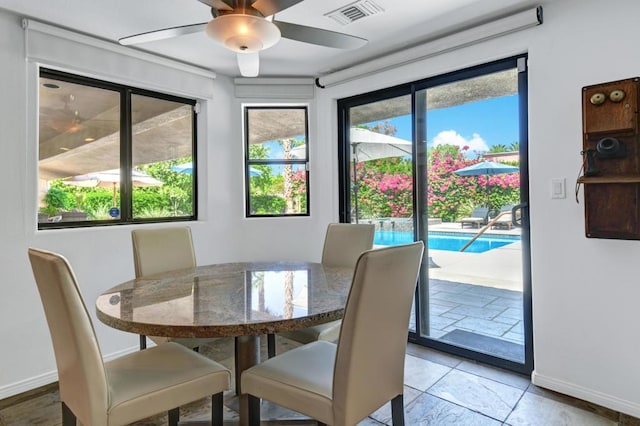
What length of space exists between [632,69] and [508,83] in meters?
0.68

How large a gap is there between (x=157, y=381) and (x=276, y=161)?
2.51m

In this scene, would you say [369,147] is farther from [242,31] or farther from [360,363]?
[360,363]

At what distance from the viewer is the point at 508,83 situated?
8.12ft

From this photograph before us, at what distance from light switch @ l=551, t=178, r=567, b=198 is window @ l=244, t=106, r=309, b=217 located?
6.89ft

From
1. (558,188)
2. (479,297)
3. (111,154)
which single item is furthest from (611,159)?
(111,154)

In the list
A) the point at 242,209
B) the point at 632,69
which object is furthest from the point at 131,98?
the point at 632,69

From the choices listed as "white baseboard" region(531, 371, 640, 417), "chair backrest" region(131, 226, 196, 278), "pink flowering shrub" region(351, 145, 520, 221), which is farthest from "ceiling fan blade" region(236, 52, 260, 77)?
"white baseboard" region(531, 371, 640, 417)

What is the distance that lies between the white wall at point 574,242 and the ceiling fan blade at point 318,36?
1.14 m

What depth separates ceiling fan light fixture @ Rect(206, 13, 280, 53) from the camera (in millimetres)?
1459

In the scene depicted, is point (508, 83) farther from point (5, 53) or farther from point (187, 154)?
point (5, 53)

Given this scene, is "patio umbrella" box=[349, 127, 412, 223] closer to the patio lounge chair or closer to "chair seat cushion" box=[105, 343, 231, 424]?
the patio lounge chair

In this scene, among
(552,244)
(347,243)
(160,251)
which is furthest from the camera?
(347,243)

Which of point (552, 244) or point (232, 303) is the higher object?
point (552, 244)

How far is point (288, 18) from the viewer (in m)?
2.33
